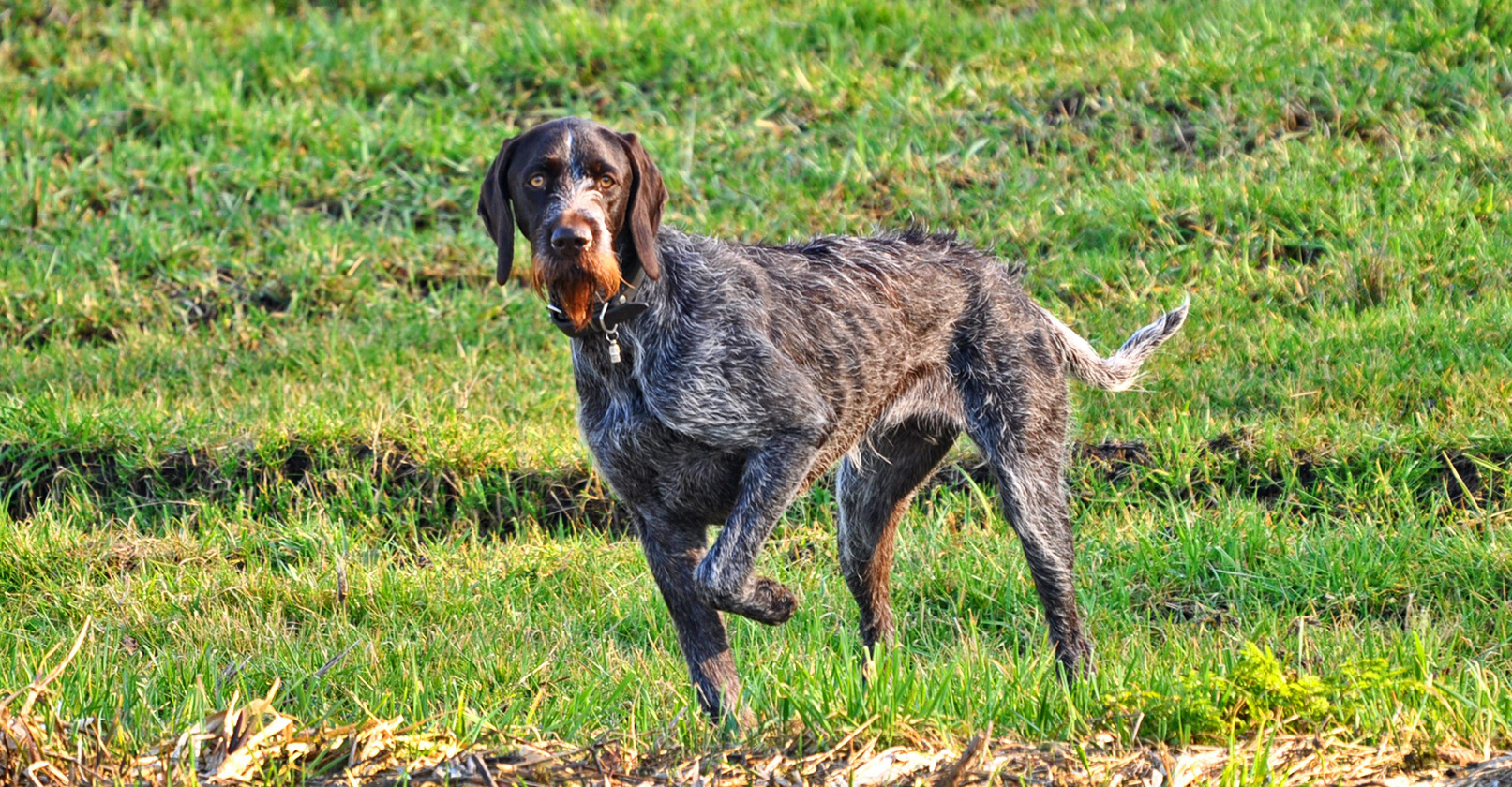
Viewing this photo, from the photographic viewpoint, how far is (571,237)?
4672mm

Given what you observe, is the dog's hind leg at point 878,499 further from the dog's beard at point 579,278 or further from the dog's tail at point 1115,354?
the dog's beard at point 579,278

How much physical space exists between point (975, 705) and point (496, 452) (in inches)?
139

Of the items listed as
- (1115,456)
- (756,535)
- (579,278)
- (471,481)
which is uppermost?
(579,278)

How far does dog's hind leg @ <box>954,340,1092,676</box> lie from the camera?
227 inches

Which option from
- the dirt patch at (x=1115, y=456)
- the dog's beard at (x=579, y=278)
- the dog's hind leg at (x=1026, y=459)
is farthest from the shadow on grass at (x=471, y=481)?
the dog's beard at (x=579, y=278)

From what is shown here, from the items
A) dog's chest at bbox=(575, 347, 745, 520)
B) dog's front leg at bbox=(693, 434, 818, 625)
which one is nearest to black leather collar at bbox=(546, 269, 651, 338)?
dog's chest at bbox=(575, 347, 745, 520)

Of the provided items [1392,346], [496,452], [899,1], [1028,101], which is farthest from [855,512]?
[899,1]

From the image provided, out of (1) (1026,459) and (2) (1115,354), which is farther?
(2) (1115,354)

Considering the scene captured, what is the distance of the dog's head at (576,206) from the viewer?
187 inches

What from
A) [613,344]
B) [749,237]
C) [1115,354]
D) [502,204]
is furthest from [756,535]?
[749,237]

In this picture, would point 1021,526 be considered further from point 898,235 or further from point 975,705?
point 975,705

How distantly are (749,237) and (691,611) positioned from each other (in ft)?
15.6

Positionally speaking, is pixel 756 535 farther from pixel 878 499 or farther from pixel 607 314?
pixel 878 499

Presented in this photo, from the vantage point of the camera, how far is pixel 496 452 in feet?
24.0
